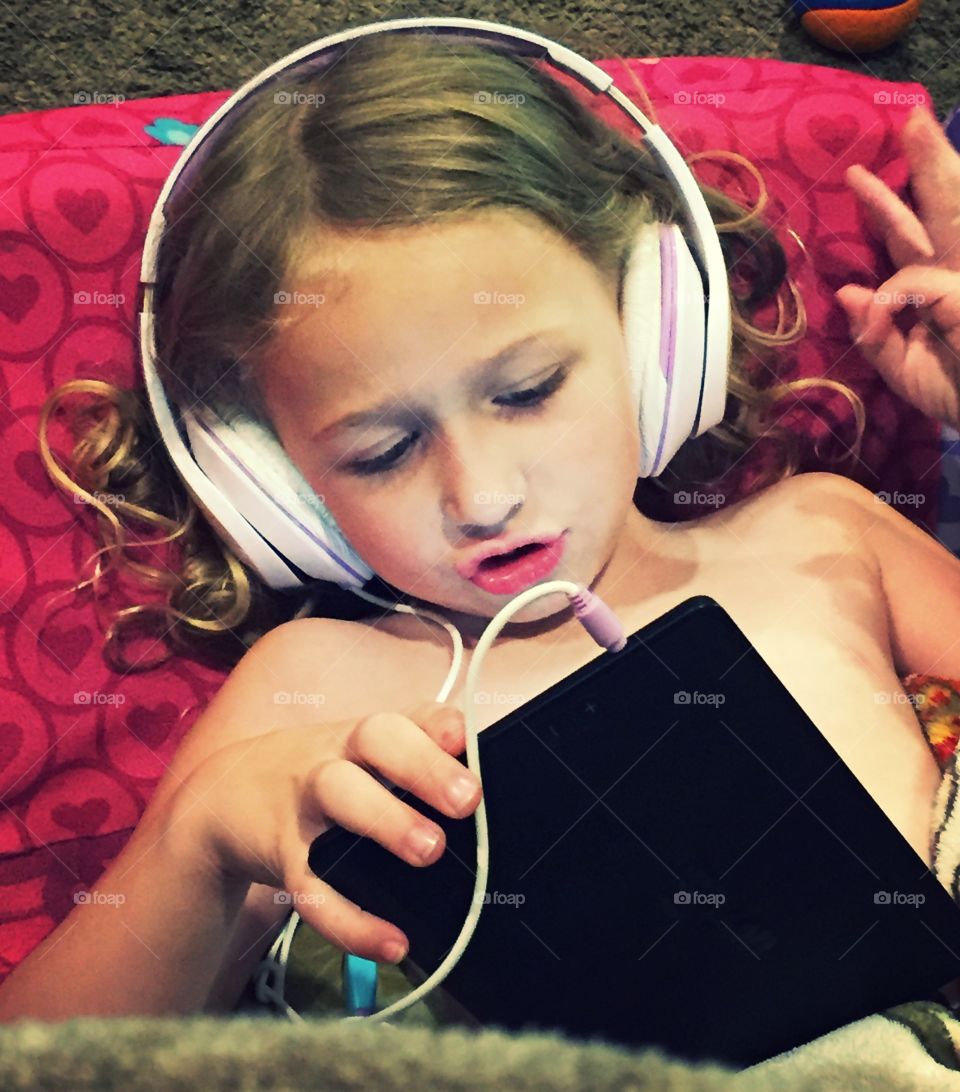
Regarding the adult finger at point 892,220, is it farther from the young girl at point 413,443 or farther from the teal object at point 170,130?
the teal object at point 170,130

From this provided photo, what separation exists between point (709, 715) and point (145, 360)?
394 millimetres

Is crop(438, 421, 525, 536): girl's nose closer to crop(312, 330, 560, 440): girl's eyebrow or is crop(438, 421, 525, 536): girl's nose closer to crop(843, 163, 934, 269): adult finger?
crop(312, 330, 560, 440): girl's eyebrow

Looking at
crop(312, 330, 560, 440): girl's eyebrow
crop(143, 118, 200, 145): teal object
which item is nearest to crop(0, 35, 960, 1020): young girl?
crop(312, 330, 560, 440): girl's eyebrow

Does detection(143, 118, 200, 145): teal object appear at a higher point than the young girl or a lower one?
higher

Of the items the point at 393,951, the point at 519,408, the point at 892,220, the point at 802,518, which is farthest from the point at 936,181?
the point at 393,951

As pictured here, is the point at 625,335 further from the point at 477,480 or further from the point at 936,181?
the point at 936,181

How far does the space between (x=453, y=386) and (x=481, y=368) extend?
0.02 meters

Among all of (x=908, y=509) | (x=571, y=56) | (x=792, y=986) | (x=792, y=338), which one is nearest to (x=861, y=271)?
(x=792, y=338)

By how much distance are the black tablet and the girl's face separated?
0.14 m

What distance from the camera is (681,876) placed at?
0.52 meters

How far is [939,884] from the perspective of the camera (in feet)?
1.78

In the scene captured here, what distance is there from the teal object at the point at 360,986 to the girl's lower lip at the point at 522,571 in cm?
25

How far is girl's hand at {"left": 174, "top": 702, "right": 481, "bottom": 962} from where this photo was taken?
1.56 ft

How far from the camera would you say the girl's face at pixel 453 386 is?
59 centimetres
